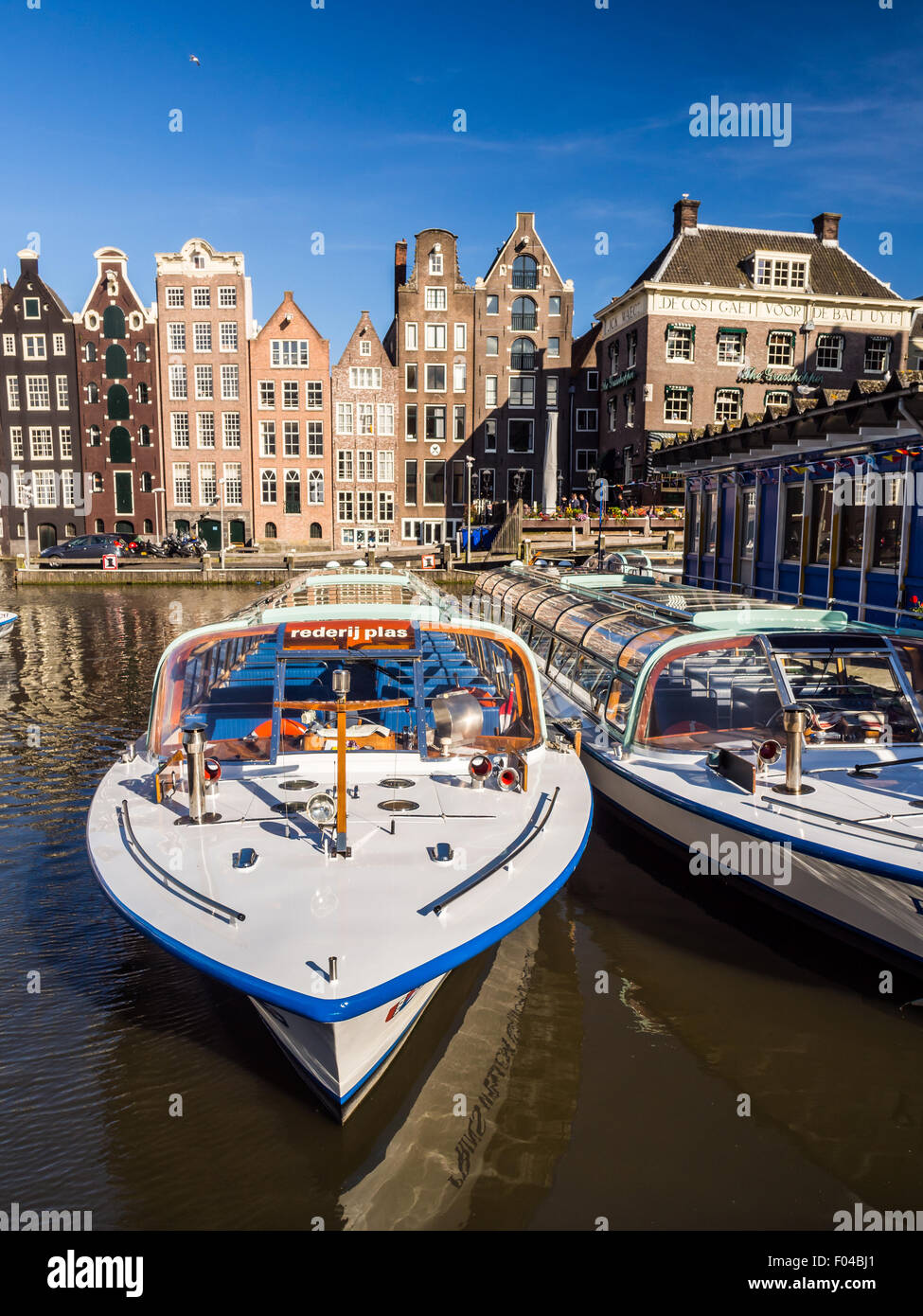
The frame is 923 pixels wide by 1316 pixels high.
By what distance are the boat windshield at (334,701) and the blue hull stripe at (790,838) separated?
1.28 m

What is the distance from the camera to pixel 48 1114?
5824 millimetres

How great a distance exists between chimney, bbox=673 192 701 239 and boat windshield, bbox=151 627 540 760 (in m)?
39.0

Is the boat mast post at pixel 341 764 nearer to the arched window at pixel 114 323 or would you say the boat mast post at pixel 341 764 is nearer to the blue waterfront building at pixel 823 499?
the blue waterfront building at pixel 823 499

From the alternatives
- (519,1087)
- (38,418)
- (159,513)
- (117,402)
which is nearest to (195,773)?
(519,1087)

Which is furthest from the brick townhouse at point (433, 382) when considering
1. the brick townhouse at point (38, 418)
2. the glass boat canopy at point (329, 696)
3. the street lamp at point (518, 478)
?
the glass boat canopy at point (329, 696)

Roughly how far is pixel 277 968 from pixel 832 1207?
3.49m

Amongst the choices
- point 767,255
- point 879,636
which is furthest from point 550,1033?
point 767,255

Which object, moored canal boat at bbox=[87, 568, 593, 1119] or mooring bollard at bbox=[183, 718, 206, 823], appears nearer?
moored canal boat at bbox=[87, 568, 593, 1119]

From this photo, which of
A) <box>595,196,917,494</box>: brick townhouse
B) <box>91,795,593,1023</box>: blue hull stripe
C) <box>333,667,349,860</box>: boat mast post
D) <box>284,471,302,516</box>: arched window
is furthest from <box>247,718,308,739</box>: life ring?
<box>284,471,302,516</box>: arched window

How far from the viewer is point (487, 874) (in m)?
5.99

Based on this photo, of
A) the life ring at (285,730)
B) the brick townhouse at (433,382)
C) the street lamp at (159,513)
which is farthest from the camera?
the street lamp at (159,513)

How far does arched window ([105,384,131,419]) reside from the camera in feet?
173

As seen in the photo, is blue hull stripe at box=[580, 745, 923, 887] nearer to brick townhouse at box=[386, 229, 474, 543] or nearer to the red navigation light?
the red navigation light

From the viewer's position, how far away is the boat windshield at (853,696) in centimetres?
956
